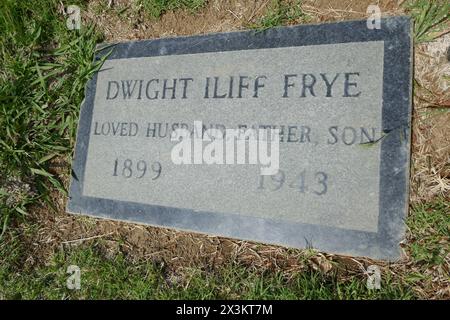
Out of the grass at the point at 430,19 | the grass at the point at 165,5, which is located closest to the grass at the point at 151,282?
the grass at the point at 430,19

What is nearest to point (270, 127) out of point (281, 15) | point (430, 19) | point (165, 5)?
point (281, 15)

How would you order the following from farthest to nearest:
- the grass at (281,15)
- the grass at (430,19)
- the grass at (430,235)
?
1. the grass at (281,15)
2. the grass at (430,19)
3. the grass at (430,235)

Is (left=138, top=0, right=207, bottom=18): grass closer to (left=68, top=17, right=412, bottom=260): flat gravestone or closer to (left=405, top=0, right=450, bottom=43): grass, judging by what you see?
(left=68, top=17, right=412, bottom=260): flat gravestone

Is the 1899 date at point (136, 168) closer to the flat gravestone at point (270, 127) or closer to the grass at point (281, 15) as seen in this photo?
the flat gravestone at point (270, 127)

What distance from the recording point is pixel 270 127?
1875 mm

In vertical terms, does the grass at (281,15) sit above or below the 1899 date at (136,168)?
above

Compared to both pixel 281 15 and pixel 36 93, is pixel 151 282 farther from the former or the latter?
pixel 281 15

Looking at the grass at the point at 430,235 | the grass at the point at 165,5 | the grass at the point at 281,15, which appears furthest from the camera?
the grass at the point at 165,5

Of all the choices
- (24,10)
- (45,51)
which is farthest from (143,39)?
(24,10)

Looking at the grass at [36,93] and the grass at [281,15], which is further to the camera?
the grass at [36,93]

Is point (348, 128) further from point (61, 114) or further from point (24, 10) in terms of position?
point (24, 10)

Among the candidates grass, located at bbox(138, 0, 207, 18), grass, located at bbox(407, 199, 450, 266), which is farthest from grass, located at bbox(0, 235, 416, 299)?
grass, located at bbox(138, 0, 207, 18)

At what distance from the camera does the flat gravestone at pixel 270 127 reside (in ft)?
5.61

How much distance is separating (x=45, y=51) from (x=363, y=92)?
1.88 metres
